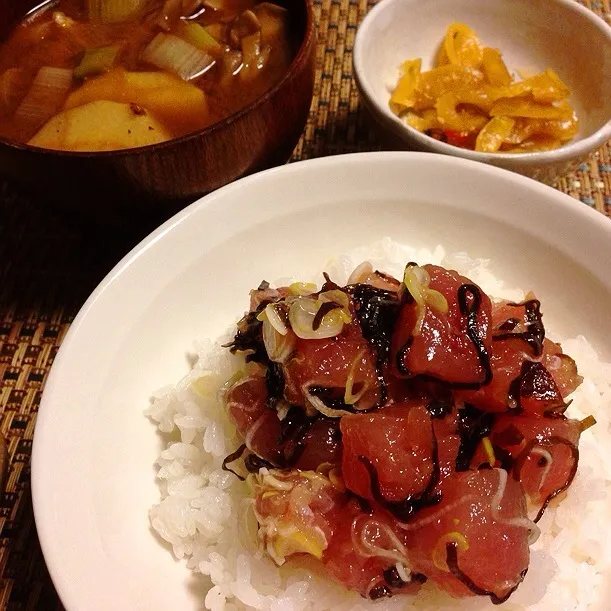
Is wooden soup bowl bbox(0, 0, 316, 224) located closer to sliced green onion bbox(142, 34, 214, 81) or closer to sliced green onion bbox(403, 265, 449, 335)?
sliced green onion bbox(142, 34, 214, 81)

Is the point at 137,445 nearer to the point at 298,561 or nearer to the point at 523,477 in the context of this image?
the point at 298,561

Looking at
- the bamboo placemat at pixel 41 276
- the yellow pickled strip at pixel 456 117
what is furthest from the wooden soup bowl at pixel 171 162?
the yellow pickled strip at pixel 456 117

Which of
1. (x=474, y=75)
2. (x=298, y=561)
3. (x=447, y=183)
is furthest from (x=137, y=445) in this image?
(x=474, y=75)

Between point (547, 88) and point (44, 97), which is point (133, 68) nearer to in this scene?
point (44, 97)

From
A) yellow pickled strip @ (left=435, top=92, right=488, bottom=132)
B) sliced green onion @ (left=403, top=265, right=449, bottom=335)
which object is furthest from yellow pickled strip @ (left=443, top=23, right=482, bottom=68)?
sliced green onion @ (left=403, top=265, right=449, bottom=335)

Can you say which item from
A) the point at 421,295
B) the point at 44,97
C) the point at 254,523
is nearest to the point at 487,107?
the point at 421,295

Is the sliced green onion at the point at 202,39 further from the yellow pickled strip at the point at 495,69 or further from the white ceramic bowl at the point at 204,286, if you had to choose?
the yellow pickled strip at the point at 495,69
